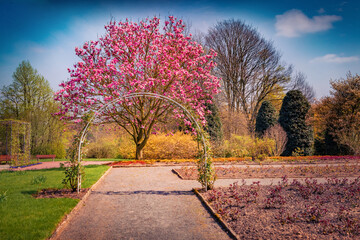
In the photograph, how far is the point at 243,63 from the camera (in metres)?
24.1

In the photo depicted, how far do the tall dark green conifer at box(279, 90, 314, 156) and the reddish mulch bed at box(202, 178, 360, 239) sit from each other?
1071cm

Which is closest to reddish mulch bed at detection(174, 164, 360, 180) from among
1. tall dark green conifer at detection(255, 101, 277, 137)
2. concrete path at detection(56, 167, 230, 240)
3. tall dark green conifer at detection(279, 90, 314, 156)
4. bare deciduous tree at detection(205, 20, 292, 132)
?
concrete path at detection(56, 167, 230, 240)

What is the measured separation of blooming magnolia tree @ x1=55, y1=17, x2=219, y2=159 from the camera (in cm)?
1203

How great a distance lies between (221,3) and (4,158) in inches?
566

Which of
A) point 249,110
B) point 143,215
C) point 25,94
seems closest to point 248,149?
point 249,110

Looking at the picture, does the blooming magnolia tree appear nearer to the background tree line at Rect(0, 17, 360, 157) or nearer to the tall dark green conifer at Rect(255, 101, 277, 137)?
the background tree line at Rect(0, 17, 360, 157)

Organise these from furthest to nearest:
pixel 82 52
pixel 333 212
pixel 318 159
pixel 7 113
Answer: pixel 7 113 → pixel 318 159 → pixel 82 52 → pixel 333 212

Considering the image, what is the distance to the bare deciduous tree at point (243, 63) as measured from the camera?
23781 millimetres

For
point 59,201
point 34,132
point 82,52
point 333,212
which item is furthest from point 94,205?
point 34,132

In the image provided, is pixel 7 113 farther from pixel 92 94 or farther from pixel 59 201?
pixel 59 201

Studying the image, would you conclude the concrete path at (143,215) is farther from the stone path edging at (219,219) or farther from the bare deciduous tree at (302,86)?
the bare deciduous tree at (302,86)

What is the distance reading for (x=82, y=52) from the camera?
39.9 feet

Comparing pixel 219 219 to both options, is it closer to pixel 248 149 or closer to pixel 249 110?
pixel 248 149

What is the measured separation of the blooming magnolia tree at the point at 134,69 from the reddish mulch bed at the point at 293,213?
6.15 m
